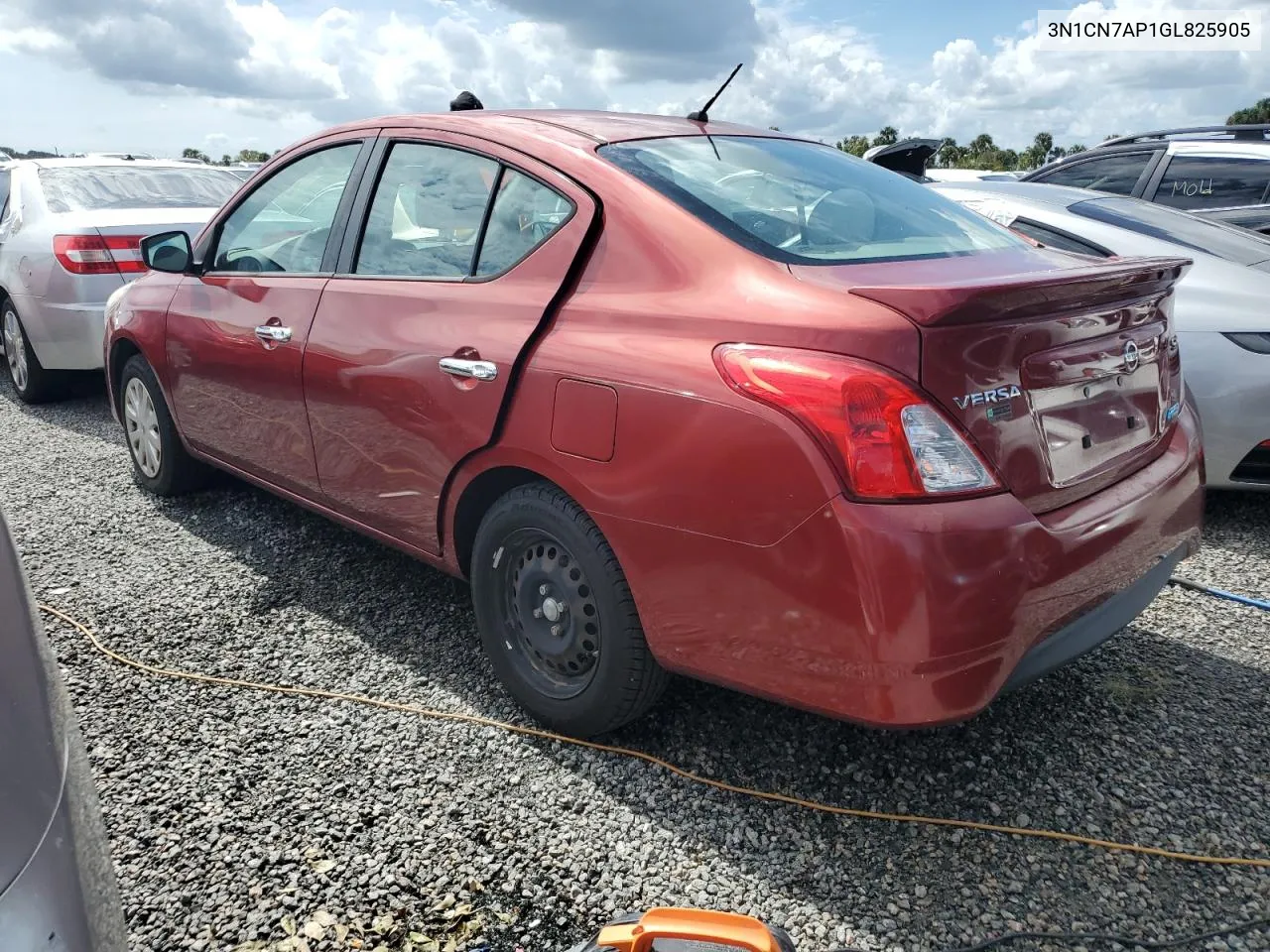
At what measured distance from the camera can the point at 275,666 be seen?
3113mm

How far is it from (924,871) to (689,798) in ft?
1.91

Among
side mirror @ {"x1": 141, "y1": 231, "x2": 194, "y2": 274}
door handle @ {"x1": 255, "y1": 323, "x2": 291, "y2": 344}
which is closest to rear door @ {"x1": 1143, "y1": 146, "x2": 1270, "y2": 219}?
door handle @ {"x1": 255, "y1": 323, "x2": 291, "y2": 344}

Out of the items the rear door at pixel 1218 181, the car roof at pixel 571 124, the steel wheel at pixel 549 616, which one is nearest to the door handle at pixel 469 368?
the steel wheel at pixel 549 616

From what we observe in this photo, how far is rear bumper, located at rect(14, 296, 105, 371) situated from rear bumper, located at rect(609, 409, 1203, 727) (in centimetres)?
506

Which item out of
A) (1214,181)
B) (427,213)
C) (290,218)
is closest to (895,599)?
(427,213)

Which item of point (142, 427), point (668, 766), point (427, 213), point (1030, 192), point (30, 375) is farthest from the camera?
point (30, 375)

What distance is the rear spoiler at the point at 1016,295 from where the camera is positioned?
1.94 m

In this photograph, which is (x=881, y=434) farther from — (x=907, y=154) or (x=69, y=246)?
(x=69, y=246)

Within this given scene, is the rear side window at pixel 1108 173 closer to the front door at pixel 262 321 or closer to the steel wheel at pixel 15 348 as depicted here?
the front door at pixel 262 321

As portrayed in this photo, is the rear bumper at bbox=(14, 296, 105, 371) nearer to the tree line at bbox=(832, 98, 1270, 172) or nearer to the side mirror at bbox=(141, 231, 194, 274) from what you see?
the side mirror at bbox=(141, 231, 194, 274)

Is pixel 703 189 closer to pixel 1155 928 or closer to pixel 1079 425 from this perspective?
pixel 1079 425

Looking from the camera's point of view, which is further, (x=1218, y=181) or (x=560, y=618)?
(x=1218, y=181)

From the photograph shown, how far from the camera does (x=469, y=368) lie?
8.59ft

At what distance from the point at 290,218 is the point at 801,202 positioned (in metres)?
1.97
